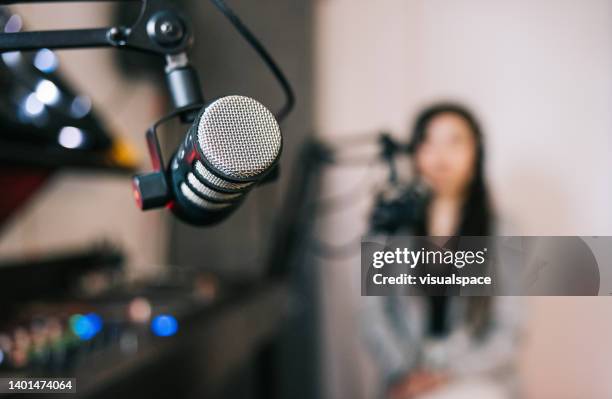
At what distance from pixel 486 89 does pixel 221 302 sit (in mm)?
1059

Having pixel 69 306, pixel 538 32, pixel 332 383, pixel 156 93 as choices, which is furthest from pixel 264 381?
pixel 538 32

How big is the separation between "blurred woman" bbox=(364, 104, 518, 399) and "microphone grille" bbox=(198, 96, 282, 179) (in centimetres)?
21

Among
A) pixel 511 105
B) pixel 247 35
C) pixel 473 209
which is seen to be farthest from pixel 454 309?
pixel 511 105

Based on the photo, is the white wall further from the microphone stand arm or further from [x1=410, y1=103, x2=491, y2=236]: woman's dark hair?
the microphone stand arm

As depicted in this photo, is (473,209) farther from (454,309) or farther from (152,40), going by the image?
(152,40)

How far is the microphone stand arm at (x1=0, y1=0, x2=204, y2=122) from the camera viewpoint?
0.35 metres

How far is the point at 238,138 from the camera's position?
0.31m

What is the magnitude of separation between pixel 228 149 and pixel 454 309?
0.53 m

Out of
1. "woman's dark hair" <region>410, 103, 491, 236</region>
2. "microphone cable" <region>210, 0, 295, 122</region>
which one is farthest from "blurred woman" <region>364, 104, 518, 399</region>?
"microphone cable" <region>210, 0, 295, 122</region>

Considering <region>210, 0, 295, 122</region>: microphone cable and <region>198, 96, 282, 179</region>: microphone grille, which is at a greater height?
<region>210, 0, 295, 122</region>: microphone cable

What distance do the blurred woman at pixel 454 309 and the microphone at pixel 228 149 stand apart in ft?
0.70

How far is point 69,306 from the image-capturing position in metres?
1.07

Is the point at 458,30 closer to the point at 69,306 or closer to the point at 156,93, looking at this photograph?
the point at 156,93

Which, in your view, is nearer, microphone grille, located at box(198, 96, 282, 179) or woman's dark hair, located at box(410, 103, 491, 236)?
microphone grille, located at box(198, 96, 282, 179)
